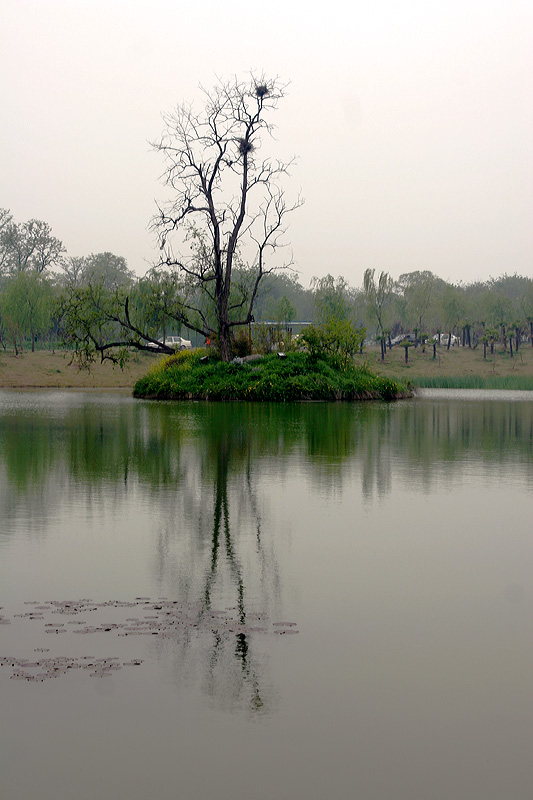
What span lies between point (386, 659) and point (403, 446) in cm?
1306

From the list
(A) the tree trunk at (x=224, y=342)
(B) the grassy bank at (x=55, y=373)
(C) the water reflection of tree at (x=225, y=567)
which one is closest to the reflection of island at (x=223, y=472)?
(C) the water reflection of tree at (x=225, y=567)

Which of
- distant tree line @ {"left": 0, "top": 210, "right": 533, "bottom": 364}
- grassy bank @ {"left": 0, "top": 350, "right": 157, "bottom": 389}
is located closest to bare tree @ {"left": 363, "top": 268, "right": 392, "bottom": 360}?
distant tree line @ {"left": 0, "top": 210, "right": 533, "bottom": 364}

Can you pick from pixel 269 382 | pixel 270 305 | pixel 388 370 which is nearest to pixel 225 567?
pixel 269 382

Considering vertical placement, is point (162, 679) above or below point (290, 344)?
→ below

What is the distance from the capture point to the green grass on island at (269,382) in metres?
36.1

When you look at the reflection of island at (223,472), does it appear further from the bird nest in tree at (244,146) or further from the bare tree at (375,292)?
the bare tree at (375,292)

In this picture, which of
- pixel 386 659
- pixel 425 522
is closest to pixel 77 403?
pixel 425 522

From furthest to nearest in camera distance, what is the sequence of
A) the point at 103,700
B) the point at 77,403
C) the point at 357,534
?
the point at 77,403 → the point at 357,534 → the point at 103,700

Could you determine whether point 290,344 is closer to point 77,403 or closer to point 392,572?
point 77,403

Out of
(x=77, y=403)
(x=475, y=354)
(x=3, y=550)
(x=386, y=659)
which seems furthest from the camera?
(x=475, y=354)

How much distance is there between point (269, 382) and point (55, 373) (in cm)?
2583

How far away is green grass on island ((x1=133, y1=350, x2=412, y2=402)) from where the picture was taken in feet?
118

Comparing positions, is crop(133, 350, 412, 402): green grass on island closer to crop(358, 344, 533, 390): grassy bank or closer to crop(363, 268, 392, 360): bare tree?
crop(358, 344, 533, 390): grassy bank

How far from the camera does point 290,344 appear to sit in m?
41.2
